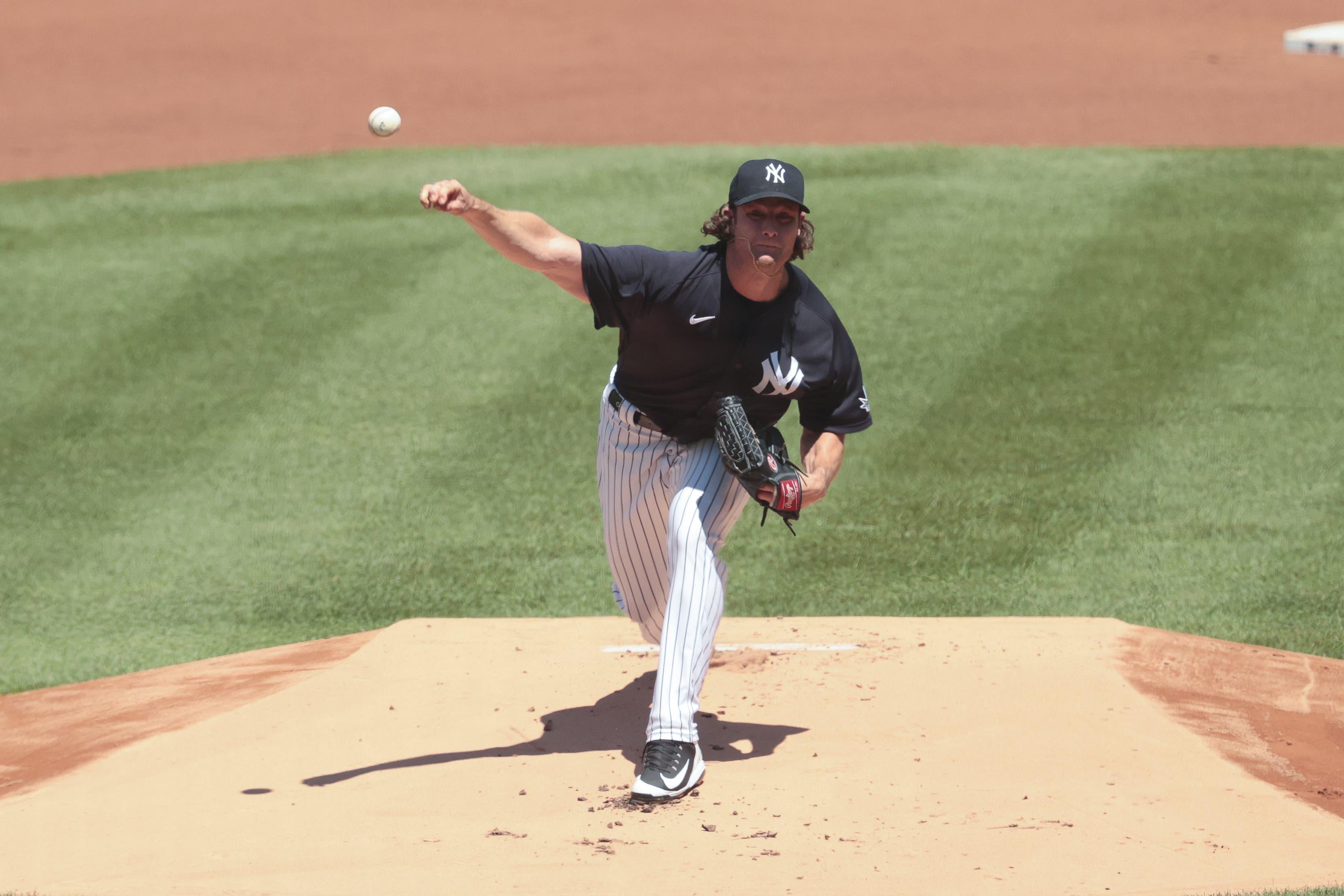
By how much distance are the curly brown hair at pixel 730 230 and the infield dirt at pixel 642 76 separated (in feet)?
33.8

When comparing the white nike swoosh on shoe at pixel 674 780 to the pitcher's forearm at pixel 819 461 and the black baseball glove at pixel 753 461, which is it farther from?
the pitcher's forearm at pixel 819 461

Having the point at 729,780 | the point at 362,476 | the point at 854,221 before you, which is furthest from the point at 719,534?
the point at 854,221

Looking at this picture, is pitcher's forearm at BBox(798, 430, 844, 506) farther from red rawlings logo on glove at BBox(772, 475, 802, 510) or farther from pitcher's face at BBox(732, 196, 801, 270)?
pitcher's face at BBox(732, 196, 801, 270)

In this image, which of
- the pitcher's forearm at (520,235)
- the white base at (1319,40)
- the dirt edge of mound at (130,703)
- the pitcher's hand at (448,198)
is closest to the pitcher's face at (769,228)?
the pitcher's forearm at (520,235)

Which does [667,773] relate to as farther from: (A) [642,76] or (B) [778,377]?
(A) [642,76]

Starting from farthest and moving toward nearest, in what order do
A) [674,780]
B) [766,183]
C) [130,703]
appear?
[130,703] → [766,183] → [674,780]

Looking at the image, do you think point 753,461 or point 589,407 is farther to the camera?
point 589,407

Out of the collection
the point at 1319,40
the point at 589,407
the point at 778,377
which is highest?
the point at 1319,40

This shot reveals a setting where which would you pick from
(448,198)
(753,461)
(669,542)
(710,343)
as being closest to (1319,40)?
(710,343)

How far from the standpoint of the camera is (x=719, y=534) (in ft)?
15.9

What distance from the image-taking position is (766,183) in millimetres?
4621

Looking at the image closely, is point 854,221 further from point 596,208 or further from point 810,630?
point 810,630

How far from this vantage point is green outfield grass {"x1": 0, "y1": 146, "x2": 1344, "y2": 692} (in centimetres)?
710

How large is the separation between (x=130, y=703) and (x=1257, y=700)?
4.03 meters
